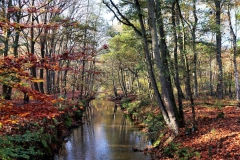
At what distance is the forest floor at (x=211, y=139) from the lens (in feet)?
23.3

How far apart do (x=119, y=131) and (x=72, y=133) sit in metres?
3.21

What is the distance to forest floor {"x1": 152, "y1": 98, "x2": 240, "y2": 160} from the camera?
7105 millimetres

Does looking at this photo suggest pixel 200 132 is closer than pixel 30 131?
No

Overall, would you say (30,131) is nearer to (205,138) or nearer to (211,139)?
(205,138)

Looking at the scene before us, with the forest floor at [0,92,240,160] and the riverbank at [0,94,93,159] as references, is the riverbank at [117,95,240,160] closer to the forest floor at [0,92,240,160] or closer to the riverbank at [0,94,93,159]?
the forest floor at [0,92,240,160]

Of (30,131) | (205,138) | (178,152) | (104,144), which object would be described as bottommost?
(104,144)

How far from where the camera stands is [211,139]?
815cm

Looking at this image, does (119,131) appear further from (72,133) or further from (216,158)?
(216,158)

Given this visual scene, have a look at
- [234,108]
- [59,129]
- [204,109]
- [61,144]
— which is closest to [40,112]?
[61,144]

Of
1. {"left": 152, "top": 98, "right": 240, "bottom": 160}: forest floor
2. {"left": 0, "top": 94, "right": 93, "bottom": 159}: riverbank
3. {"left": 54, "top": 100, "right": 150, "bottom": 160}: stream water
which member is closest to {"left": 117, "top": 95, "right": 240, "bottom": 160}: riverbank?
{"left": 152, "top": 98, "right": 240, "bottom": 160}: forest floor

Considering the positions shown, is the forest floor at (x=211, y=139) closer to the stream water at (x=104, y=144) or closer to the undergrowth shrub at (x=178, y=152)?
the undergrowth shrub at (x=178, y=152)

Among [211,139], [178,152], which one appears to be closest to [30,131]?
[178,152]

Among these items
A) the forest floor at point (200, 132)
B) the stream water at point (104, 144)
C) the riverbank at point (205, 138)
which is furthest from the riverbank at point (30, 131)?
the riverbank at point (205, 138)

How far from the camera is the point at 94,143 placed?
1207 centimetres
